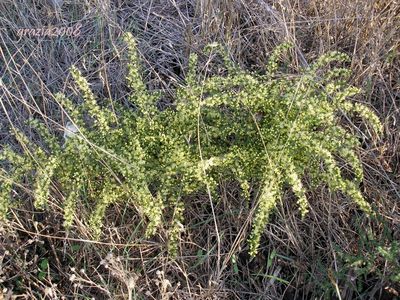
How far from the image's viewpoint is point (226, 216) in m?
2.42

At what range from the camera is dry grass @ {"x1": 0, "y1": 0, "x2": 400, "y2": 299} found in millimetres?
2260

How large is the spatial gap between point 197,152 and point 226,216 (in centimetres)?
33

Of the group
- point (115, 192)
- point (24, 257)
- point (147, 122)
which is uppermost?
point (147, 122)

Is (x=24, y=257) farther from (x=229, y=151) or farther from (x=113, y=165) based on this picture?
(x=229, y=151)

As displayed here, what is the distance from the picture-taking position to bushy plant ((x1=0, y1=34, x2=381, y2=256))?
216cm

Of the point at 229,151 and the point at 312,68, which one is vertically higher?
the point at 312,68

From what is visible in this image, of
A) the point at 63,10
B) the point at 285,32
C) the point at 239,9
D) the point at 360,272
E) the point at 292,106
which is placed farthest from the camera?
the point at 63,10

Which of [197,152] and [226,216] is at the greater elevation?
[197,152]

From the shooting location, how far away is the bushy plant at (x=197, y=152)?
216 cm

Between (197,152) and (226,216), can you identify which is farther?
(226,216)

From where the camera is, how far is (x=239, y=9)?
9.90 ft

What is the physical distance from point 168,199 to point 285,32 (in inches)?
42.1

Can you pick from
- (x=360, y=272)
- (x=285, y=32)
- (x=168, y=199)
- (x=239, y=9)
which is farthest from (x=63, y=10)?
(x=360, y=272)

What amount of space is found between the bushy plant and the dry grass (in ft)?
0.47
